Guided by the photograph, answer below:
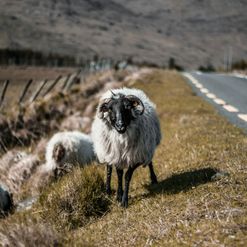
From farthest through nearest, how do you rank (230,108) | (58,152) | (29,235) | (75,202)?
1. (230,108)
2. (58,152)
3. (75,202)
4. (29,235)

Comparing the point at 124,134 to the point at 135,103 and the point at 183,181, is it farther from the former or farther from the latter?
the point at 183,181

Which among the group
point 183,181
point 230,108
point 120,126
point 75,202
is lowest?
point 230,108

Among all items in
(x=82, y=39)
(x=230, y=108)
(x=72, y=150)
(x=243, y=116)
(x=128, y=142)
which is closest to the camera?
(x=128, y=142)

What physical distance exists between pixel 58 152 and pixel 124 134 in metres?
4.34

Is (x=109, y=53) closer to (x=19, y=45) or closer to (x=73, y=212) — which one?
(x=19, y=45)

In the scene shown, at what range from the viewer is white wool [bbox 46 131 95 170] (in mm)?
12789

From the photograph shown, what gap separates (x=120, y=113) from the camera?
827 centimetres

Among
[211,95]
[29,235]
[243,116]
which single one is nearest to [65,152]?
[243,116]

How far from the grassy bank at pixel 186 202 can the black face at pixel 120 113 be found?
1.08m

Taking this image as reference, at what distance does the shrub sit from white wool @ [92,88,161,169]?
1.59ft

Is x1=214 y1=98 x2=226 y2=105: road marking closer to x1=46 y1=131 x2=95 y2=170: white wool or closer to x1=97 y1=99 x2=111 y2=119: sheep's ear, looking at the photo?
x1=46 y1=131 x2=95 y2=170: white wool

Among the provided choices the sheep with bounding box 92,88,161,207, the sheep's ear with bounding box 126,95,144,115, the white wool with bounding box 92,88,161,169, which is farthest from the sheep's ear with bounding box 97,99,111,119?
the sheep's ear with bounding box 126,95,144,115

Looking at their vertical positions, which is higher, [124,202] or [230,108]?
[124,202]

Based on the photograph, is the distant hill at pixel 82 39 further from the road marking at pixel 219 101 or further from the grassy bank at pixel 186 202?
the grassy bank at pixel 186 202
